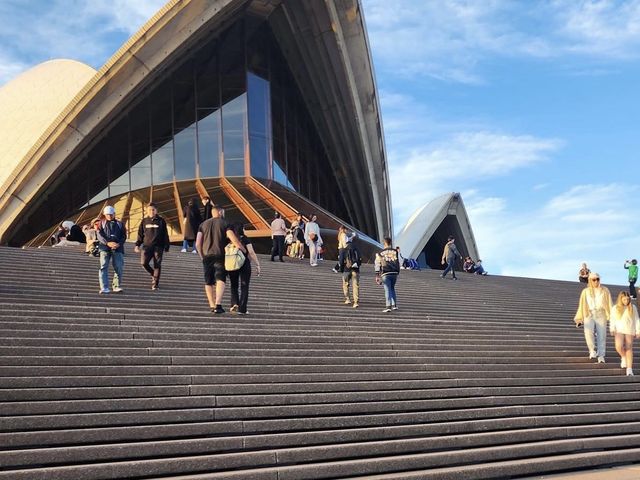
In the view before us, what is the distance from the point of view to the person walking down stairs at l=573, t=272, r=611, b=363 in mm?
8516

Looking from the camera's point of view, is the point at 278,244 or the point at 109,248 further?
the point at 278,244

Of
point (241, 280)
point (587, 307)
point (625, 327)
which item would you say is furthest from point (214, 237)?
point (625, 327)

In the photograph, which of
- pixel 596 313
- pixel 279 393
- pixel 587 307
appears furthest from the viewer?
pixel 587 307

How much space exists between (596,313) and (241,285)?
443 centimetres

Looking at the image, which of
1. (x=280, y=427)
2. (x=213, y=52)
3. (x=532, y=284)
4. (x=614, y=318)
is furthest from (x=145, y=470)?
(x=213, y=52)

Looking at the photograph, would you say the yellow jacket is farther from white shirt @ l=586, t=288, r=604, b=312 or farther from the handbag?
the handbag

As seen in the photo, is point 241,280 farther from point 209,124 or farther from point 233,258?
point 209,124

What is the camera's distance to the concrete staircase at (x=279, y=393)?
451 centimetres

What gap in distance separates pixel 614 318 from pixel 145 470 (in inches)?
246

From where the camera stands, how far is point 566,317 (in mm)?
12531

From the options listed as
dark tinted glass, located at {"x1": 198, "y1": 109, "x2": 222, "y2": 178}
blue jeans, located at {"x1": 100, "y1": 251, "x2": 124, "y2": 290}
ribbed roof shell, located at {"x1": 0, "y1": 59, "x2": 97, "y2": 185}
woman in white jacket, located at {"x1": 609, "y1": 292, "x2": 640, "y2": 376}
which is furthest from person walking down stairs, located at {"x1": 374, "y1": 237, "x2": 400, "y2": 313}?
ribbed roof shell, located at {"x1": 0, "y1": 59, "x2": 97, "y2": 185}

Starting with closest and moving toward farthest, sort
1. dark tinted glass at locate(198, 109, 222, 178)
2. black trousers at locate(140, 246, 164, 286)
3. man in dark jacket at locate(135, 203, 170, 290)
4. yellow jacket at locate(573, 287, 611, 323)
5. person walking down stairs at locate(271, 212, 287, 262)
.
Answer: yellow jacket at locate(573, 287, 611, 323)
man in dark jacket at locate(135, 203, 170, 290)
black trousers at locate(140, 246, 164, 286)
person walking down stairs at locate(271, 212, 287, 262)
dark tinted glass at locate(198, 109, 222, 178)

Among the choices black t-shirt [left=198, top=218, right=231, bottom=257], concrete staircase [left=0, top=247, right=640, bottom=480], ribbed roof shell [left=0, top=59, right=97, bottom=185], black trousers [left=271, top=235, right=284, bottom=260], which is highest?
ribbed roof shell [left=0, top=59, right=97, bottom=185]

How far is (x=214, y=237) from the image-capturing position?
8.03 metres
